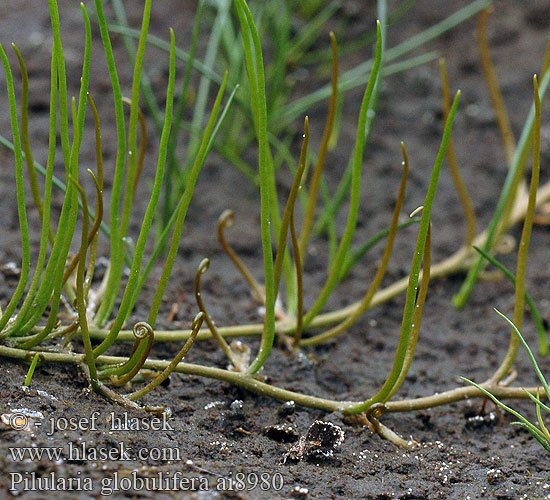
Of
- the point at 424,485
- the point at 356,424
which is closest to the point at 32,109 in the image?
the point at 356,424

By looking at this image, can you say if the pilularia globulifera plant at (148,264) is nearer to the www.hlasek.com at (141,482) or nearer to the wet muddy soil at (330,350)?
the wet muddy soil at (330,350)

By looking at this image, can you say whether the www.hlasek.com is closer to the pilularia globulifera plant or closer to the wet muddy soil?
the wet muddy soil

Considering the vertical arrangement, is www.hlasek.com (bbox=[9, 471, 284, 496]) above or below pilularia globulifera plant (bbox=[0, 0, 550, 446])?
below

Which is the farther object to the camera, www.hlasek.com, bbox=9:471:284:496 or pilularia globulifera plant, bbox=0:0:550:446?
pilularia globulifera plant, bbox=0:0:550:446

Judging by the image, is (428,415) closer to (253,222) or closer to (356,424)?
(356,424)

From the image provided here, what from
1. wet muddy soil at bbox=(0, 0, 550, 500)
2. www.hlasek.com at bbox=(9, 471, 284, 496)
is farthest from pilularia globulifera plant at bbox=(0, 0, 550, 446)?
www.hlasek.com at bbox=(9, 471, 284, 496)

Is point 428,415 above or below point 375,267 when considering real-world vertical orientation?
below

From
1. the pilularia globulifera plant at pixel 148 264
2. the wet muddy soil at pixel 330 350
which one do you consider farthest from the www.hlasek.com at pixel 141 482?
the pilularia globulifera plant at pixel 148 264
